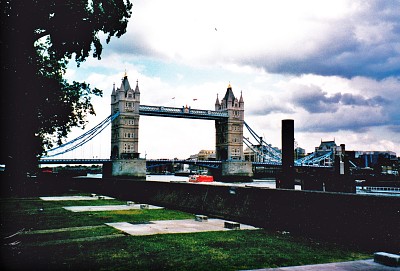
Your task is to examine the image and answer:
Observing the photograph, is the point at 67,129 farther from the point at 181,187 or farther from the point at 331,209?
the point at 331,209

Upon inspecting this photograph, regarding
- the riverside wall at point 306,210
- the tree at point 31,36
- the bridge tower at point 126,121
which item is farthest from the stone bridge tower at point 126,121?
the tree at point 31,36

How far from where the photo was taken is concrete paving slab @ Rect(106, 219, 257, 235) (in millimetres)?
11914

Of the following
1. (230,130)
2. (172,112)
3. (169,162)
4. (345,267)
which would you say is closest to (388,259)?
(345,267)

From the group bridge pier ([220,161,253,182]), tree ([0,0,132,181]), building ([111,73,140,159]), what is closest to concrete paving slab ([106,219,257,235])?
tree ([0,0,132,181])

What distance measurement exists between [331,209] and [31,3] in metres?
8.99

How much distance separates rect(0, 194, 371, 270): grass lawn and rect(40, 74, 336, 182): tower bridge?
89030mm

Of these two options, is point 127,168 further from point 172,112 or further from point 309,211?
point 309,211

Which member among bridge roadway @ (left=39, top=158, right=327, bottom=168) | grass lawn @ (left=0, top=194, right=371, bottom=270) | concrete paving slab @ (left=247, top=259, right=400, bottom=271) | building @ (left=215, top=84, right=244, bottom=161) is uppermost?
building @ (left=215, top=84, right=244, bottom=161)

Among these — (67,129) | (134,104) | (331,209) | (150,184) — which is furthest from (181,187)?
(134,104)

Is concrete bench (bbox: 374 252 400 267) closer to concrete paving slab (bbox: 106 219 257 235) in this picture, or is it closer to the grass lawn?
the grass lawn

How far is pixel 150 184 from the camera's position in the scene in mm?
22438

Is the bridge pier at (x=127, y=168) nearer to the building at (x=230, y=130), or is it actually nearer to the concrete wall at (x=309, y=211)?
the building at (x=230, y=130)

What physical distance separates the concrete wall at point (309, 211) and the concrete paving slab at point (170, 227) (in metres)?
→ 0.78

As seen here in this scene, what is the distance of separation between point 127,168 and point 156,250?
107m
